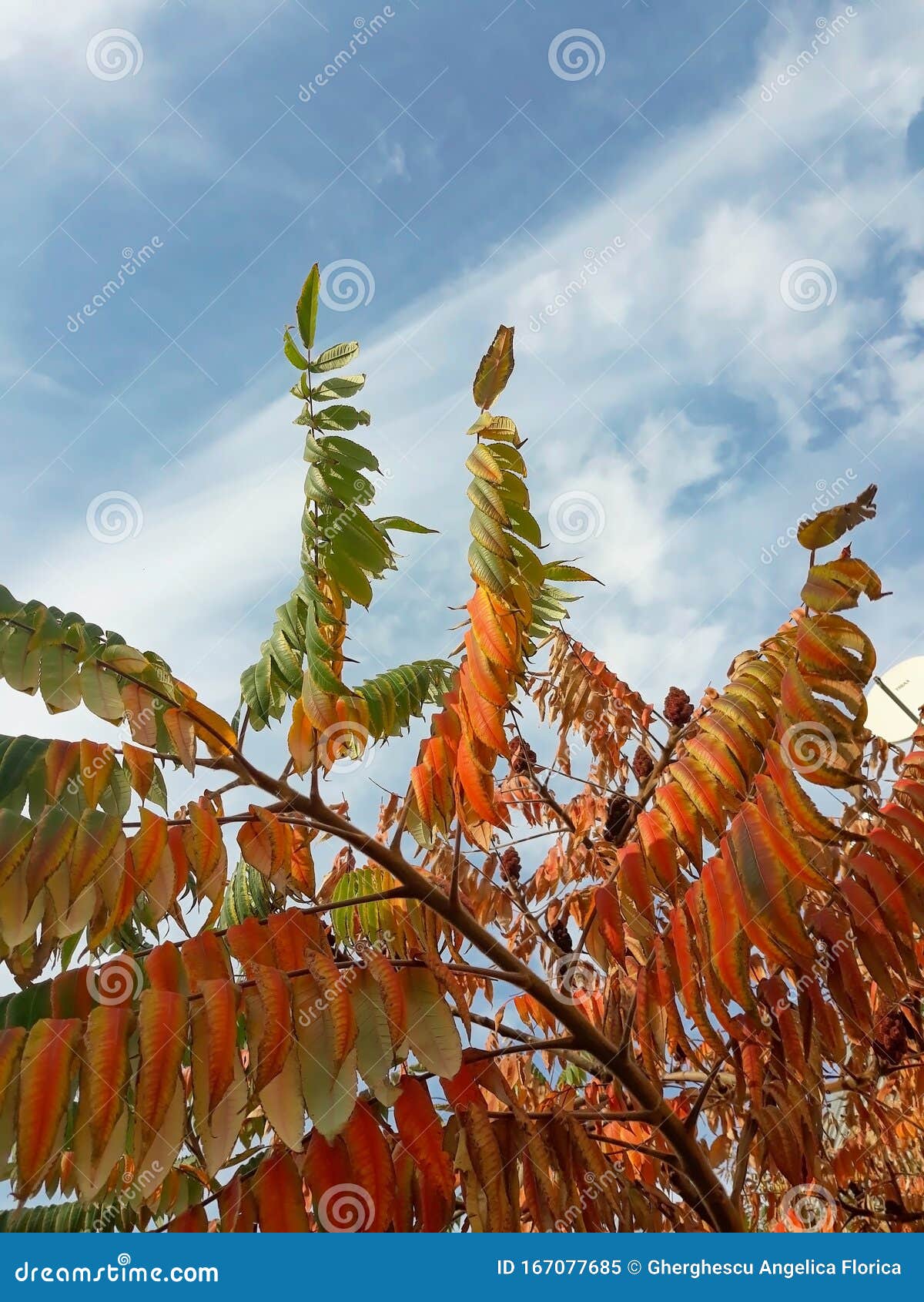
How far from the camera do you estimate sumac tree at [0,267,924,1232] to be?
1992 millimetres

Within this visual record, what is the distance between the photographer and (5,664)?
9.25ft

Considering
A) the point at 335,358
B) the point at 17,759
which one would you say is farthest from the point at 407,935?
the point at 335,358

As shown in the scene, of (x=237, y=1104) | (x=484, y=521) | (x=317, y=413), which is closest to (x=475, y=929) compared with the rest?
(x=237, y=1104)

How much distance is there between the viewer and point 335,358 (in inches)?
129

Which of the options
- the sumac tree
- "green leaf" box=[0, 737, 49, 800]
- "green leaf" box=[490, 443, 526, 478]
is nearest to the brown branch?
the sumac tree

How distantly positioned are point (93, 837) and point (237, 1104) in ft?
2.37

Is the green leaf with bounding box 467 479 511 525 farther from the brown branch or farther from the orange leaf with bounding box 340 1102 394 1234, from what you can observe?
the orange leaf with bounding box 340 1102 394 1234

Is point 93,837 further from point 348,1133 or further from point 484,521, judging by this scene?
point 484,521

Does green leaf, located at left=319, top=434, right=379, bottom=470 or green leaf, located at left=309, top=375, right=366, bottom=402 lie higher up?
green leaf, located at left=309, top=375, right=366, bottom=402

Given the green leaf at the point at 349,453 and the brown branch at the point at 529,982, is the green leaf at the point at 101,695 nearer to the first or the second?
the brown branch at the point at 529,982

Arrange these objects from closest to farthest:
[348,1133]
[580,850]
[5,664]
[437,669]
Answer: [348,1133] → [5,664] → [437,669] → [580,850]

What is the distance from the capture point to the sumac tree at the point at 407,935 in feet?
6.54

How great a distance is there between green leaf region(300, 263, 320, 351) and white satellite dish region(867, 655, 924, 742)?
246 cm

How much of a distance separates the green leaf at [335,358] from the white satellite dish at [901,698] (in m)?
2.32
